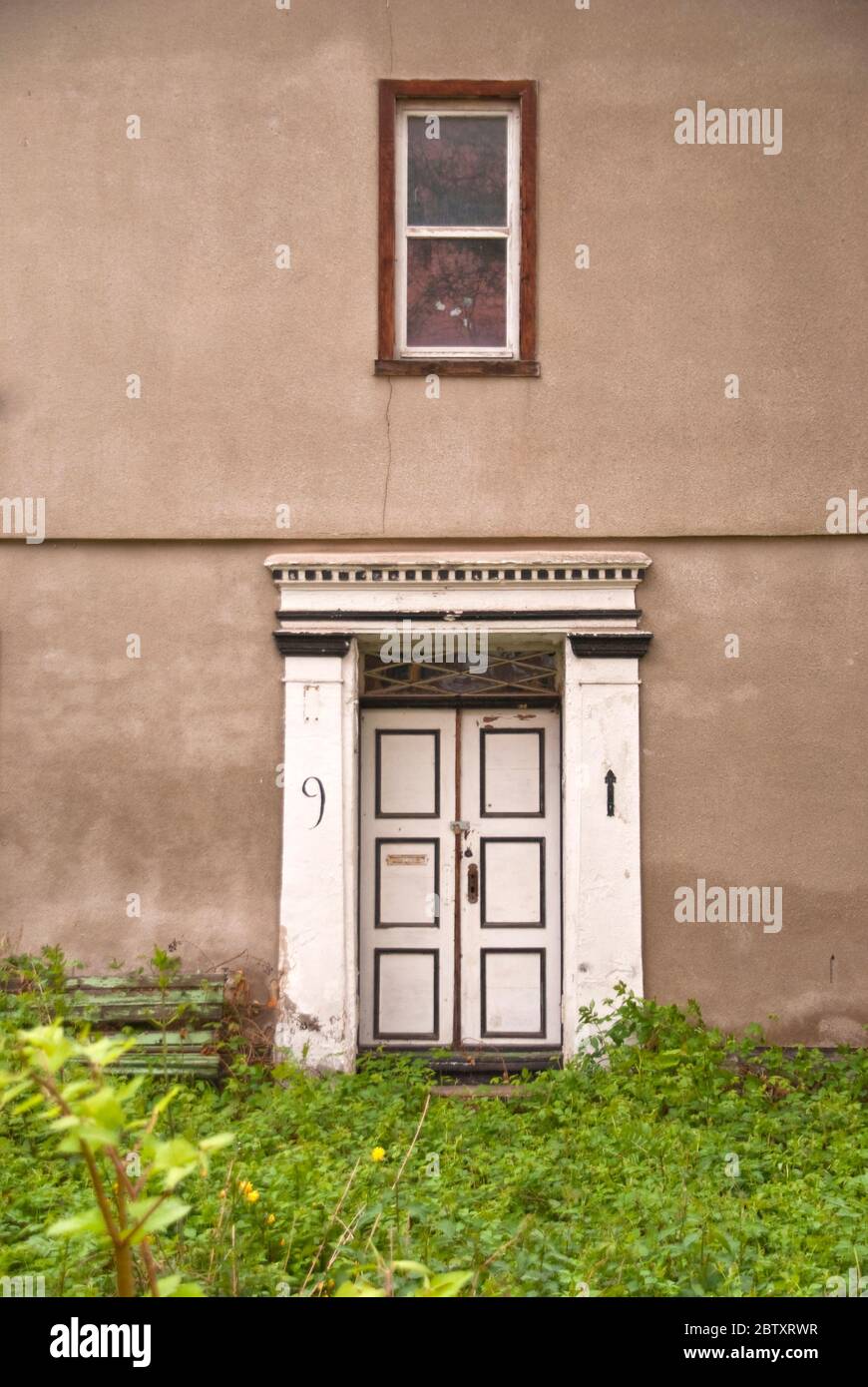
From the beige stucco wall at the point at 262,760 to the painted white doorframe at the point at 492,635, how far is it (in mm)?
138

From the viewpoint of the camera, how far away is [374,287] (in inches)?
303

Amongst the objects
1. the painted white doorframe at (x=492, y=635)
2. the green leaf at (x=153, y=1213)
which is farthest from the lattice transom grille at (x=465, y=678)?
the green leaf at (x=153, y=1213)

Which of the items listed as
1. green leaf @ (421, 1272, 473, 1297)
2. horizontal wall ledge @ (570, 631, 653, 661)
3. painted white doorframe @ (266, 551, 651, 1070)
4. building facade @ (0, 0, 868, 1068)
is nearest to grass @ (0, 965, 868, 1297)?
green leaf @ (421, 1272, 473, 1297)

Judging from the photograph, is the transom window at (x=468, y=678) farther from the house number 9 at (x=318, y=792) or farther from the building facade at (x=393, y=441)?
the house number 9 at (x=318, y=792)

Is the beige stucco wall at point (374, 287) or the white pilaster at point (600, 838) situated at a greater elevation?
the beige stucco wall at point (374, 287)

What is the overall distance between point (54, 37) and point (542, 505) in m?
4.21

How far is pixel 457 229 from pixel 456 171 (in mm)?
385

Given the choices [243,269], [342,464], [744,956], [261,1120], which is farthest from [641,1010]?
[243,269]

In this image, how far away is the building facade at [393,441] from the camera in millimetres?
7574

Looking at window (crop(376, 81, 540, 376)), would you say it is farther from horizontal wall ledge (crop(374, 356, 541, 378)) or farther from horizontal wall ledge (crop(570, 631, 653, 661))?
horizontal wall ledge (crop(570, 631, 653, 661))

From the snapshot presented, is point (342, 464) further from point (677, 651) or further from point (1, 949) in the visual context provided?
point (1, 949)

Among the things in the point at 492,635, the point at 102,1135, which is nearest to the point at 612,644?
the point at 492,635

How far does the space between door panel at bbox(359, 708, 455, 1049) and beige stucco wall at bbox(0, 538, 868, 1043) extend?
0.83m

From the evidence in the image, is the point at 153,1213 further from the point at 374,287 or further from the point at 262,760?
the point at 374,287
